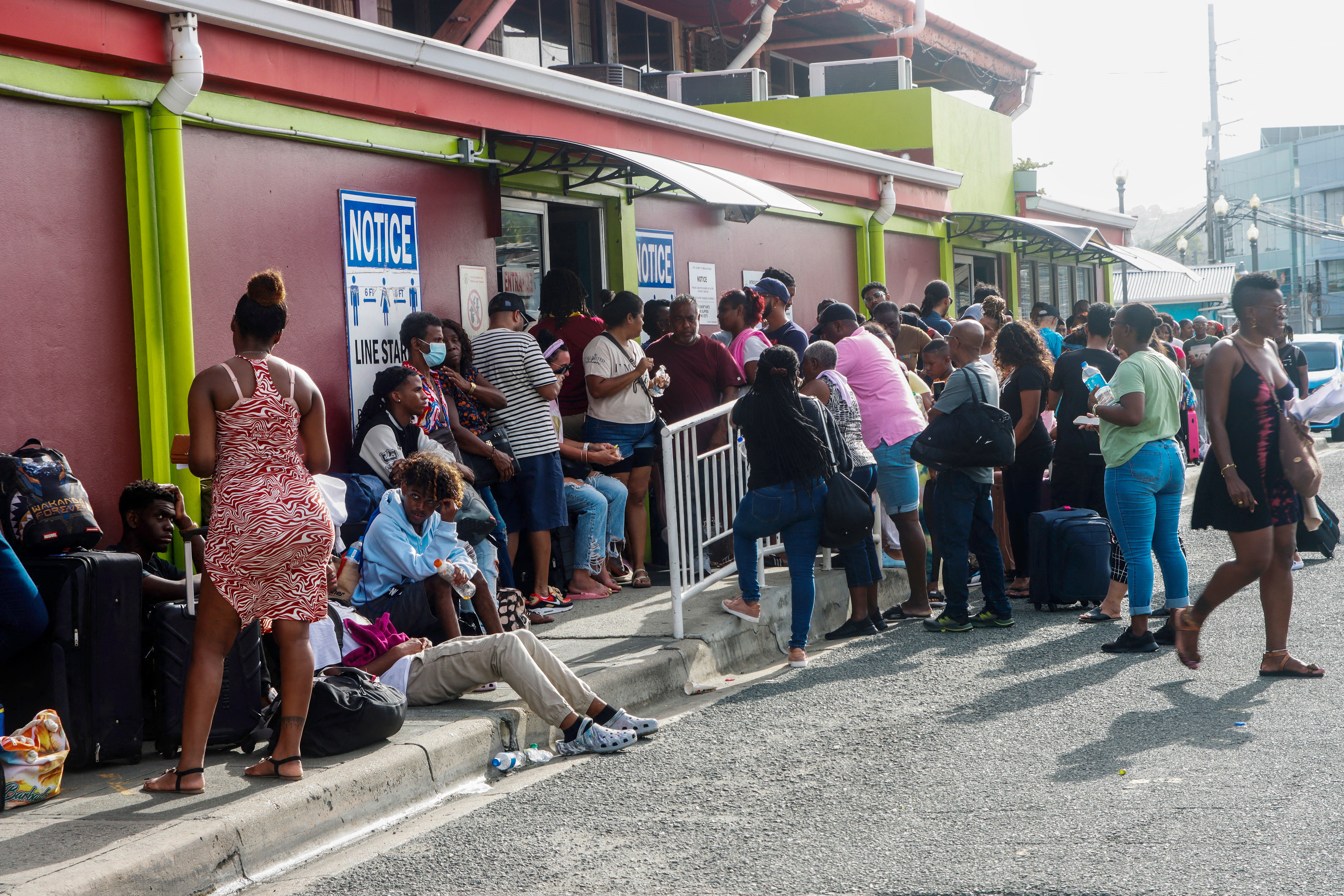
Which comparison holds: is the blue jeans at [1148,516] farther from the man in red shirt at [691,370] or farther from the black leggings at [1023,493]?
the man in red shirt at [691,370]

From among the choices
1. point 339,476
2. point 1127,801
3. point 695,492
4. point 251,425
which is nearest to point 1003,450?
point 695,492

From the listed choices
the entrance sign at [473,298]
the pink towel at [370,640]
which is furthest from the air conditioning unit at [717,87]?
the pink towel at [370,640]

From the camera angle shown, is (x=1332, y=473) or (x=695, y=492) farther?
(x=1332, y=473)

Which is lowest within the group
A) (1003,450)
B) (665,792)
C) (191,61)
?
(665,792)

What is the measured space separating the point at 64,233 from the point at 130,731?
2371 millimetres

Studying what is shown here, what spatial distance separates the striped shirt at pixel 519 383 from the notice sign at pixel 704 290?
3.37m

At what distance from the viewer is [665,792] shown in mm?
4832

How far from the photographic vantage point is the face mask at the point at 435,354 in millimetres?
7379

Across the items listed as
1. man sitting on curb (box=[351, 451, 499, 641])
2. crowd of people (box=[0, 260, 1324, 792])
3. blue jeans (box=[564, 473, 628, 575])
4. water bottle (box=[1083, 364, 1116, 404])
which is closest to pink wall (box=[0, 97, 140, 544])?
crowd of people (box=[0, 260, 1324, 792])

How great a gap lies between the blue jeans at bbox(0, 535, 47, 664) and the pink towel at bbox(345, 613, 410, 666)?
1.32 m

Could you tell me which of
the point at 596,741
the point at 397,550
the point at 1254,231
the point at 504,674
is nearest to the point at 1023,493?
the point at 596,741

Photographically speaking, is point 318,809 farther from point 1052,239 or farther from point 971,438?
point 1052,239

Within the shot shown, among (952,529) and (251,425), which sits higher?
(251,425)

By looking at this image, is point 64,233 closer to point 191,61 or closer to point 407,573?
point 191,61
